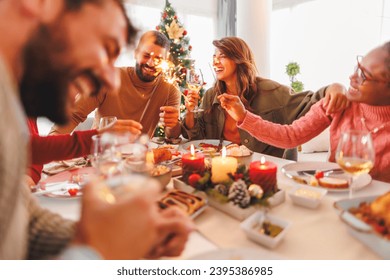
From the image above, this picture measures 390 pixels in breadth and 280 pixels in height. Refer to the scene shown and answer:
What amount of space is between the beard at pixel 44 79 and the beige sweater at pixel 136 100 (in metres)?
1.72

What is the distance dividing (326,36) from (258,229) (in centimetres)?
598

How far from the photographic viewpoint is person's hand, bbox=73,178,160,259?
50cm

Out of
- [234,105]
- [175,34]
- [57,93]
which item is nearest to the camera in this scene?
[57,93]

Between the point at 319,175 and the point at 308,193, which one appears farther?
the point at 319,175

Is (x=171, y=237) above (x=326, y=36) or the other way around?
the other way around

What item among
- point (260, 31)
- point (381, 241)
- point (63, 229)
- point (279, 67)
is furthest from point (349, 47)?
point (63, 229)

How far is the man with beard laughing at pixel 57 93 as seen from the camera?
1.48 feet

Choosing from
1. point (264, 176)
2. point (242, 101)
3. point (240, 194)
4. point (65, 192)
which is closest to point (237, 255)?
point (240, 194)

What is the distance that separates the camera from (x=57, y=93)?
60 cm

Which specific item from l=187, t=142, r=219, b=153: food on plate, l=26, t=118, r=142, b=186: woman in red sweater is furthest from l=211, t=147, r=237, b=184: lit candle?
l=26, t=118, r=142, b=186: woman in red sweater

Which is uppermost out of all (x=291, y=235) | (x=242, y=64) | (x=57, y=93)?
(x=242, y=64)

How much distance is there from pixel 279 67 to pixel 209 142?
18.4 feet

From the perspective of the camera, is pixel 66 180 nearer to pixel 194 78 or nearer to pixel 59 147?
pixel 59 147

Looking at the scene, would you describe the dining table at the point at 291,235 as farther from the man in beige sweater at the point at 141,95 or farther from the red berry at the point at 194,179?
the man in beige sweater at the point at 141,95
